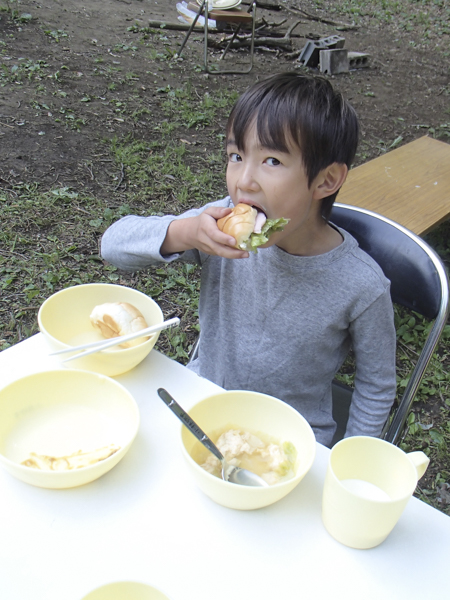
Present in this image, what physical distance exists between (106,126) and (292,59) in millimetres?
4040

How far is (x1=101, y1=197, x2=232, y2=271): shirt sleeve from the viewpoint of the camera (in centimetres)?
146

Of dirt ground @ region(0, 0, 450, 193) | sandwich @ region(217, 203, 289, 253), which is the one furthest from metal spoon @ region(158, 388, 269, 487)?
dirt ground @ region(0, 0, 450, 193)

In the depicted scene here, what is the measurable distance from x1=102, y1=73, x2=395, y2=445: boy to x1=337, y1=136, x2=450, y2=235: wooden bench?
3.90ft

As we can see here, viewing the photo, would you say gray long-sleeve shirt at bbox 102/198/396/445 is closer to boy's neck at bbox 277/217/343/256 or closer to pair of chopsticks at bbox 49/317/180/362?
boy's neck at bbox 277/217/343/256

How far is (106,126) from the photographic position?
500 centimetres

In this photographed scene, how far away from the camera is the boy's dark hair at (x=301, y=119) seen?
1.32 meters

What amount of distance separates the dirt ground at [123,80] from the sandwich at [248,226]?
5.72 ft

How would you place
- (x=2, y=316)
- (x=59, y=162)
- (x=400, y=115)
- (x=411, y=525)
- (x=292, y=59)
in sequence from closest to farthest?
1. (x=411, y=525)
2. (x=2, y=316)
3. (x=59, y=162)
4. (x=400, y=115)
5. (x=292, y=59)

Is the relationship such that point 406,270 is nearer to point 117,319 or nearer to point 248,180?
point 248,180

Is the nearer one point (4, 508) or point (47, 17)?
point (4, 508)

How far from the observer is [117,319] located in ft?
4.07

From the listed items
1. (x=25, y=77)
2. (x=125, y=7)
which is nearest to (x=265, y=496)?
(x=25, y=77)

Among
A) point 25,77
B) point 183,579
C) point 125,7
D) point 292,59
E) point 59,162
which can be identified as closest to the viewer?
point 183,579

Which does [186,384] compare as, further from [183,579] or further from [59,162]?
[59,162]
